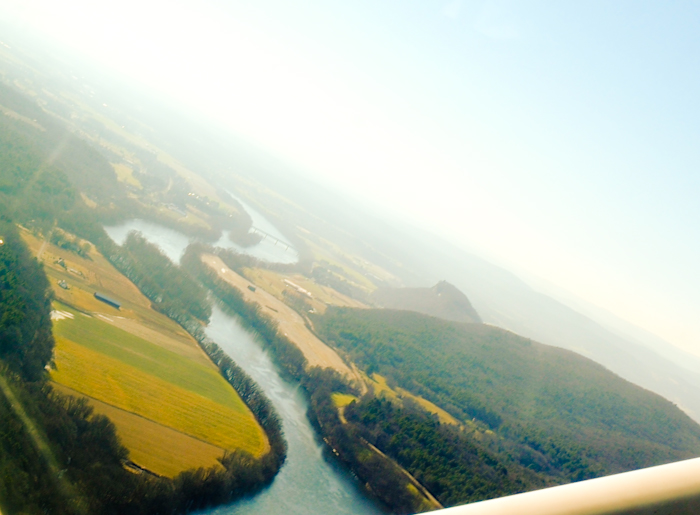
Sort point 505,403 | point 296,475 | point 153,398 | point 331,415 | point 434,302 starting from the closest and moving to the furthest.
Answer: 1. point 153,398
2. point 296,475
3. point 331,415
4. point 505,403
5. point 434,302

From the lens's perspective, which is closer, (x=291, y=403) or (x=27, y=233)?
(x=291, y=403)

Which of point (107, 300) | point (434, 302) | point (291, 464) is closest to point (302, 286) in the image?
point (434, 302)

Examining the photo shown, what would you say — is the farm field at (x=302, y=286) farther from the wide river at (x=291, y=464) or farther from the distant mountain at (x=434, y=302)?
the wide river at (x=291, y=464)

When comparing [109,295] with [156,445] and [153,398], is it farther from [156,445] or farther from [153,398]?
[156,445]

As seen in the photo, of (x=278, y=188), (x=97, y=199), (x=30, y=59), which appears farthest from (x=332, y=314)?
(x=30, y=59)

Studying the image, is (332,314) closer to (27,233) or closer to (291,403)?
(291,403)

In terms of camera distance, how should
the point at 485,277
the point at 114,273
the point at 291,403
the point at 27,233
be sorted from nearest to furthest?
1. the point at 291,403
2. the point at 27,233
3. the point at 114,273
4. the point at 485,277

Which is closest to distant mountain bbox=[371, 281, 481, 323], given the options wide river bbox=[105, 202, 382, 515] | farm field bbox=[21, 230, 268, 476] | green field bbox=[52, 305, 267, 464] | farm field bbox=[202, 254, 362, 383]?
farm field bbox=[202, 254, 362, 383]
